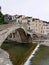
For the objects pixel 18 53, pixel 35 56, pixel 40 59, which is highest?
pixel 40 59

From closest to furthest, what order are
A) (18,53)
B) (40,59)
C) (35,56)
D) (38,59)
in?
(38,59), (40,59), (35,56), (18,53)

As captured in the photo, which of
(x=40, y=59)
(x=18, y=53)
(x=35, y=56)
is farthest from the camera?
(x=18, y=53)

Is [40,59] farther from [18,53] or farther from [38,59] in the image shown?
[18,53]

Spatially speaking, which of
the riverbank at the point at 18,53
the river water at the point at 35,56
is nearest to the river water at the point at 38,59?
the river water at the point at 35,56

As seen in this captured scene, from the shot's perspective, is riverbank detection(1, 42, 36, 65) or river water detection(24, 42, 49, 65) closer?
river water detection(24, 42, 49, 65)

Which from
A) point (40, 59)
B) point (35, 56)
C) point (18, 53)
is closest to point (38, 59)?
point (40, 59)

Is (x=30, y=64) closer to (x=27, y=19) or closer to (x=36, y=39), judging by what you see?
(x=36, y=39)

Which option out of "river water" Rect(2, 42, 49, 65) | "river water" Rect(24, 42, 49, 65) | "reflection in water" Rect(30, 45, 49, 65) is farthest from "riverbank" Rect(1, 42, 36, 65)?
"reflection in water" Rect(30, 45, 49, 65)

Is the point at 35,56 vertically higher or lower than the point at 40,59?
lower

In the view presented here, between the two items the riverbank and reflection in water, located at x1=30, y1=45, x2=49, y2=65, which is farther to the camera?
the riverbank

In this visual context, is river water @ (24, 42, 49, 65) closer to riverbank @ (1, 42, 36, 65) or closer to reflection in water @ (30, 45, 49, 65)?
reflection in water @ (30, 45, 49, 65)

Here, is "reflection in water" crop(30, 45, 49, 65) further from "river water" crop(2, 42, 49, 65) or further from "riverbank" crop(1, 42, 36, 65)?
"riverbank" crop(1, 42, 36, 65)

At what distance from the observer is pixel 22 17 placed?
7731 cm

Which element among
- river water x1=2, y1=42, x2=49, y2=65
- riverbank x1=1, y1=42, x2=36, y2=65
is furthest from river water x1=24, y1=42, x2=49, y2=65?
riverbank x1=1, y1=42, x2=36, y2=65
